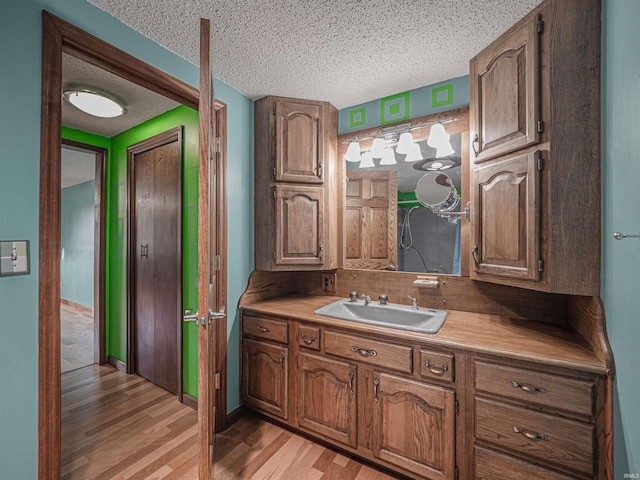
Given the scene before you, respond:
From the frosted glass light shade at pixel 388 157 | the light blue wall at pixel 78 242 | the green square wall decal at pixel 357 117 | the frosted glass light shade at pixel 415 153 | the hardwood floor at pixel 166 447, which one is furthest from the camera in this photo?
the light blue wall at pixel 78 242

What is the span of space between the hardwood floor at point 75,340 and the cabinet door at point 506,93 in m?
3.70

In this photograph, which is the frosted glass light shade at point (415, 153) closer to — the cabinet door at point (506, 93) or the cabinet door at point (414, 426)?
the cabinet door at point (506, 93)

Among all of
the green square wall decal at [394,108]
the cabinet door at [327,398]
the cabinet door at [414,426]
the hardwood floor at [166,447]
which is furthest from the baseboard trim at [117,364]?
the green square wall decal at [394,108]

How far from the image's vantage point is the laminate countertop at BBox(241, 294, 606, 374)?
1.14 metres

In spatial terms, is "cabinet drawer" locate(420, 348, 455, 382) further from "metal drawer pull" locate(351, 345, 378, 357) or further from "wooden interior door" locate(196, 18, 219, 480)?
"wooden interior door" locate(196, 18, 219, 480)

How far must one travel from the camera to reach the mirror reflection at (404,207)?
6.19ft

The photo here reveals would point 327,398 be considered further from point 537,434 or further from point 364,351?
point 537,434

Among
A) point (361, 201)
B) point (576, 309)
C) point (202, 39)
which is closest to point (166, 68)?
point (202, 39)

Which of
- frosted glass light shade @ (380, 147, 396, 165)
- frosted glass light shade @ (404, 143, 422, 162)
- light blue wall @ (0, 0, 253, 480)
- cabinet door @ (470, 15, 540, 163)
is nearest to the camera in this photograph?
light blue wall @ (0, 0, 253, 480)

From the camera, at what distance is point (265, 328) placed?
1.92 meters

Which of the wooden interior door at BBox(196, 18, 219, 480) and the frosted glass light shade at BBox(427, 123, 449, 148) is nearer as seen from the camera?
the wooden interior door at BBox(196, 18, 219, 480)

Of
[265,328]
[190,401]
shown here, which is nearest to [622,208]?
[265,328]

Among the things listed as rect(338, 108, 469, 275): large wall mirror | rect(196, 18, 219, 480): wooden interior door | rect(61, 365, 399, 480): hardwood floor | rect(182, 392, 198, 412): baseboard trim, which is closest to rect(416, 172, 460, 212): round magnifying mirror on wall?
rect(338, 108, 469, 275): large wall mirror

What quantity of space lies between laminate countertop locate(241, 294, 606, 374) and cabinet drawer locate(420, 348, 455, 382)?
1.9 inches
